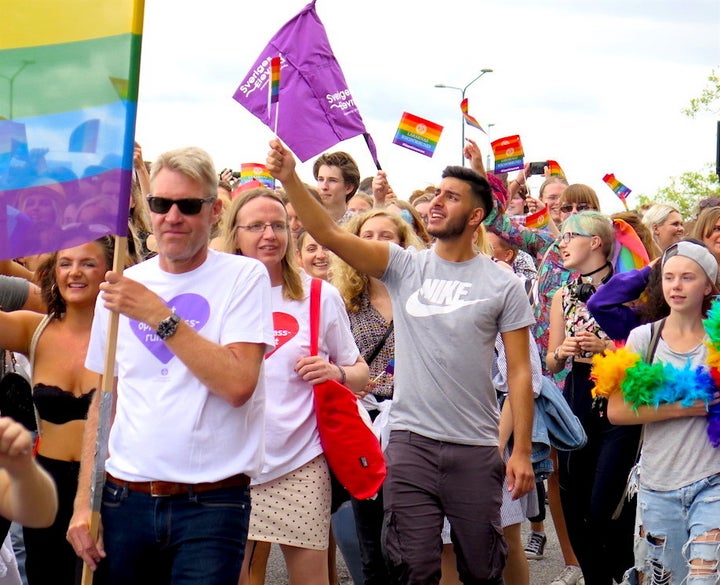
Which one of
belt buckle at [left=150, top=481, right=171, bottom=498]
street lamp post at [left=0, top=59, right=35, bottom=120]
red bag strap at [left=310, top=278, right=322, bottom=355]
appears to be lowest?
belt buckle at [left=150, top=481, right=171, bottom=498]

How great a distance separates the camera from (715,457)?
5.92 meters

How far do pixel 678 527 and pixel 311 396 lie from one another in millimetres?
1774

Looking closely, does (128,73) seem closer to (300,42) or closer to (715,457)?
(300,42)

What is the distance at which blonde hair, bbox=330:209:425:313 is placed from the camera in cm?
718

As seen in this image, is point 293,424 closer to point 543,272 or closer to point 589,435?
point 589,435

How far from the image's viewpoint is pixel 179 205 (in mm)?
4547

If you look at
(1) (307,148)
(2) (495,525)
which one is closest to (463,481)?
(2) (495,525)

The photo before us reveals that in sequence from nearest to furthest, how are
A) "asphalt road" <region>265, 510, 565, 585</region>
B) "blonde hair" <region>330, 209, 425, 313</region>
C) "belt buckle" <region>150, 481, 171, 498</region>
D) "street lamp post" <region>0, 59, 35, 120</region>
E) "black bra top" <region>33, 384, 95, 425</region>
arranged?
1. "street lamp post" <region>0, 59, 35, 120</region>
2. "belt buckle" <region>150, 481, 171, 498</region>
3. "black bra top" <region>33, 384, 95, 425</region>
4. "blonde hair" <region>330, 209, 425, 313</region>
5. "asphalt road" <region>265, 510, 565, 585</region>

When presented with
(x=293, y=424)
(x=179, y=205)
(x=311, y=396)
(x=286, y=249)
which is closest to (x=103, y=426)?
(x=179, y=205)

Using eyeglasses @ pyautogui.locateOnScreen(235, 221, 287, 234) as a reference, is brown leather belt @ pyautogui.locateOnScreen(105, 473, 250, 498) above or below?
below

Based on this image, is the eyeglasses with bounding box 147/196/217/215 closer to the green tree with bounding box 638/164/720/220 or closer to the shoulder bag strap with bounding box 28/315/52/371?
the shoulder bag strap with bounding box 28/315/52/371

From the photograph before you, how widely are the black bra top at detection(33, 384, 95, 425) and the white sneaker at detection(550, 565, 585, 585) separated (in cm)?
356

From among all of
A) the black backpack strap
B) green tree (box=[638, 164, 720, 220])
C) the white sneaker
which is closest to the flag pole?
the black backpack strap

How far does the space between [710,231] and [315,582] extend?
11.1ft
